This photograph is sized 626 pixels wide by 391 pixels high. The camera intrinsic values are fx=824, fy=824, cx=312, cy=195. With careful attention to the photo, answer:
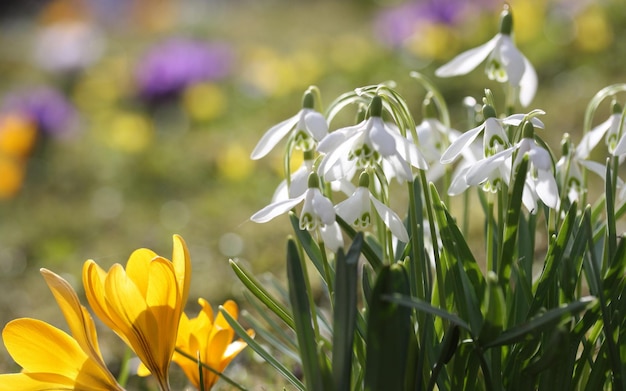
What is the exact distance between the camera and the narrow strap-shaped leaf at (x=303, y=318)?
3.62 feet

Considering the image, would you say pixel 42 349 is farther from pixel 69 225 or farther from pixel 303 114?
pixel 69 225

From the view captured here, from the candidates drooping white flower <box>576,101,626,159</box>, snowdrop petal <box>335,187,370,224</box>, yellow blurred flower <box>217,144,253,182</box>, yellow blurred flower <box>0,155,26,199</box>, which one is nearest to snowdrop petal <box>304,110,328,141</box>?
snowdrop petal <box>335,187,370,224</box>

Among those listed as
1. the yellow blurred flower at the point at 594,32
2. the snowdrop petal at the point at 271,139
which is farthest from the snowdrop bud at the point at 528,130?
the yellow blurred flower at the point at 594,32

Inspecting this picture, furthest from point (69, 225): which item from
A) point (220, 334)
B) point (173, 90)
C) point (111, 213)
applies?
point (220, 334)

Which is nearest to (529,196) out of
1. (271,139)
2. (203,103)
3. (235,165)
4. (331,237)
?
(331,237)

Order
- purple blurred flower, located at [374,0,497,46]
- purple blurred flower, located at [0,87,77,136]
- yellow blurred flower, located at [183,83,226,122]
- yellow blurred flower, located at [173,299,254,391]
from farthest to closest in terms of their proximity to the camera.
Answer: purple blurred flower, located at [374,0,497,46], yellow blurred flower, located at [183,83,226,122], purple blurred flower, located at [0,87,77,136], yellow blurred flower, located at [173,299,254,391]

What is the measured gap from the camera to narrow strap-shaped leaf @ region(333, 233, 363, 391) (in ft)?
3.52

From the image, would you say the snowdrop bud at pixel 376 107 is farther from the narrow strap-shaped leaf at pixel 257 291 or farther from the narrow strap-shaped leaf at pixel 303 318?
the narrow strap-shaped leaf at pixel 257 291

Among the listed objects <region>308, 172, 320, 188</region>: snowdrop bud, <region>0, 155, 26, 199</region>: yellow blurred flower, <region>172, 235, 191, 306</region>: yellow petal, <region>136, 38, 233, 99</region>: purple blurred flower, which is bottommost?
<region>0, 155, 26, 199</region>: yellow blurred flower

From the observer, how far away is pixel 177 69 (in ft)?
16.0

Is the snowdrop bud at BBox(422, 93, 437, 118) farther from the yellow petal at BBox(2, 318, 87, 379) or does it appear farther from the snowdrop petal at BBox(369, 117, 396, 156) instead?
the yellow petal at BBox(2, 318, 87, 379)

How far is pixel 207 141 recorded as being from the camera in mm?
4219

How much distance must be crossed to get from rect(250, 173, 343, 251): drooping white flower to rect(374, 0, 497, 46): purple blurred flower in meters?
3.63

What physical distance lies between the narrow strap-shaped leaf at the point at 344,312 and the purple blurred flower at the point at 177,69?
3.84 m
